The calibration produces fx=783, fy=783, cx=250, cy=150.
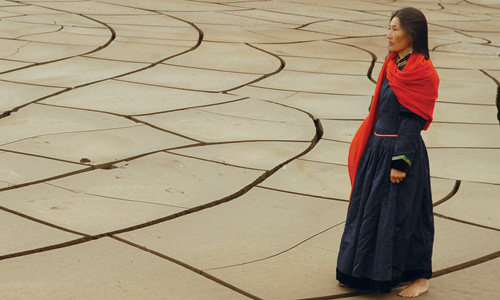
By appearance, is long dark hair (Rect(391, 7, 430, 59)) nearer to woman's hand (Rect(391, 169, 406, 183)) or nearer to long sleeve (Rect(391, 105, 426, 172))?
long sleeve (Rect(391, 105, 426, 172))

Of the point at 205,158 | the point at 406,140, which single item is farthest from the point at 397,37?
the point at 205,158

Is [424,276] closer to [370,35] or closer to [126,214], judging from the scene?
[126,214]

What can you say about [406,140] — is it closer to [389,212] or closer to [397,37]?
[389,212]

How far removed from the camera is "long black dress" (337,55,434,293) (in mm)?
2627

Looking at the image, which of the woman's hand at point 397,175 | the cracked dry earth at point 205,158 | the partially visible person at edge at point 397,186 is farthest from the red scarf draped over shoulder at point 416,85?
the cracked dry earth at point 205,158

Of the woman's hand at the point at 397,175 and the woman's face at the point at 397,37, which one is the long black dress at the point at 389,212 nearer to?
the woman's hand at the point at 397,175

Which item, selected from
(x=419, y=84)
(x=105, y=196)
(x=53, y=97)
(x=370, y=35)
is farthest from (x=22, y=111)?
(x=370, y=35)

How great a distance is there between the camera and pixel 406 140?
103 inches

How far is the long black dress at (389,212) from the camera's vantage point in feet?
8.62

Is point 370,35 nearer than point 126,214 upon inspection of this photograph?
No

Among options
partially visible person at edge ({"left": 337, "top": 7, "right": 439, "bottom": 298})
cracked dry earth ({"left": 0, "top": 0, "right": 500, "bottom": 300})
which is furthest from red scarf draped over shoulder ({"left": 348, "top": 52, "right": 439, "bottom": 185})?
cracked dry earth ({"left": 0, "top": 0, "right": 500, "bottom": 300})

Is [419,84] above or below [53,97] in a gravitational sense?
above

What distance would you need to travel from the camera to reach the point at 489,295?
9.03 ft

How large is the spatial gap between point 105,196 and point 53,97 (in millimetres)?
2034
